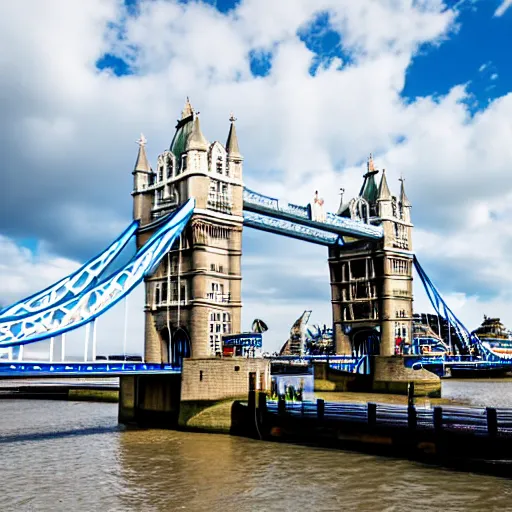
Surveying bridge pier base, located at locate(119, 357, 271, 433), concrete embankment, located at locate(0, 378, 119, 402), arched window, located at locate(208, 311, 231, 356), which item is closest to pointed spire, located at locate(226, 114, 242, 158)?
arched window, located at locate(208, 311, 231, 356)

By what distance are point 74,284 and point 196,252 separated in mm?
9885

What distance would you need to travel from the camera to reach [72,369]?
3566 centimetres

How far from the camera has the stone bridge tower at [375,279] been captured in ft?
246

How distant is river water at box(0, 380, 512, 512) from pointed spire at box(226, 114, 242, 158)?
82.1ft

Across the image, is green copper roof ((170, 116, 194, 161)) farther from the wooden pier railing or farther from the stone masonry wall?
the wooden pier railing

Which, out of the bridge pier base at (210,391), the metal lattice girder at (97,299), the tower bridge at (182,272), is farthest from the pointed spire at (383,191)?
the bridge pier base at (210,391)

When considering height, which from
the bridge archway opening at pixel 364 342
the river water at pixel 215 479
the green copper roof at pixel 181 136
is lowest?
the river water at pixel 215 479

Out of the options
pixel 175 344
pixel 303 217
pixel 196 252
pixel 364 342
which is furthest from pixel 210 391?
pixel 364 342

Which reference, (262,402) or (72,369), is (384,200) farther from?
(72,369)

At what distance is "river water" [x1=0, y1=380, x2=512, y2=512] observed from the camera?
2239 centimetres

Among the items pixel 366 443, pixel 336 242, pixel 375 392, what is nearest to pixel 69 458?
pixel 366 443

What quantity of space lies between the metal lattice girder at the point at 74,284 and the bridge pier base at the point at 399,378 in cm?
3227

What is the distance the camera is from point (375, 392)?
225 ft

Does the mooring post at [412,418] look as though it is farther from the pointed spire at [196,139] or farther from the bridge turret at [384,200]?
the bridge turret at [384,200]
